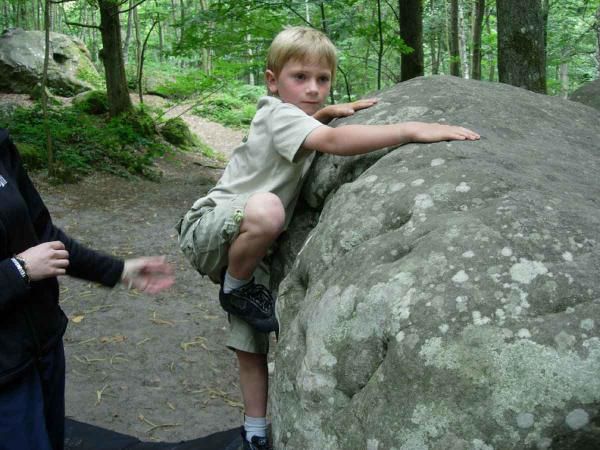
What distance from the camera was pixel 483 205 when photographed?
1888 millimetres

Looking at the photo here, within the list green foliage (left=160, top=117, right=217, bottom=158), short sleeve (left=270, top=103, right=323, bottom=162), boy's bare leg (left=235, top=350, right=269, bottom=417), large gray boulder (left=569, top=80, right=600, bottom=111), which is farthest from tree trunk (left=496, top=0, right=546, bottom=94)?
green foliage (left=160, top=117, right=217, bottom=158)

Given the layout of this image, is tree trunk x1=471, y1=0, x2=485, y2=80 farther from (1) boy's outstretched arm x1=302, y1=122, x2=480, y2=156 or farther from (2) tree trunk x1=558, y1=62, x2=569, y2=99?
(1) boy's outstretched arm x1=302, y1=122, x2=480, y2=156

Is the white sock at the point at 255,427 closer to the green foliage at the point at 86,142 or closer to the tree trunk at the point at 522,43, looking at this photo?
the tree trunk at the point at 522,43

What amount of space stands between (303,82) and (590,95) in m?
3.18

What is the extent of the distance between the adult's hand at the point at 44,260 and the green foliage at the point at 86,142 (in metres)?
7.71

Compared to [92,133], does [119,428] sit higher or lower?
lower

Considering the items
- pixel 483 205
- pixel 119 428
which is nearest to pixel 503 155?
pixel 483 205

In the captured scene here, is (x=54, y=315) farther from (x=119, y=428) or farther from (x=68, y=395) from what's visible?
(x=68, y=395)

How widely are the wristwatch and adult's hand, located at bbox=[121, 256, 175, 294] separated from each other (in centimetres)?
63

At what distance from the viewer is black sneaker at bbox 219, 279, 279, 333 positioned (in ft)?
8.93

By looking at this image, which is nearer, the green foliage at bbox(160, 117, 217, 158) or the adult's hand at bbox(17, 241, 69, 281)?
the adult's hand at bbox(17, 241, 69, 281)

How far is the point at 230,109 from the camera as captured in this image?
22203 mm

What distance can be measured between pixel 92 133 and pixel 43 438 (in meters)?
9.62

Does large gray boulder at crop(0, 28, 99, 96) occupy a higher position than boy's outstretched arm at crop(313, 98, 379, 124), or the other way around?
large gray boulder at crop(0, 28, 99, 96)
